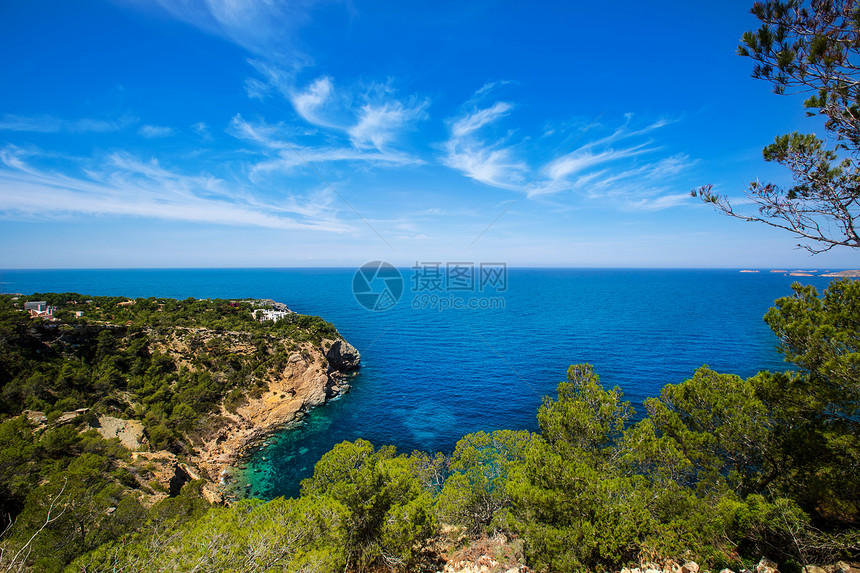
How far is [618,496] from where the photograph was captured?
11.1 m

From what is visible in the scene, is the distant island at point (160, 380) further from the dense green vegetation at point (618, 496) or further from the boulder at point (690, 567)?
the boulder at point (690, 567)

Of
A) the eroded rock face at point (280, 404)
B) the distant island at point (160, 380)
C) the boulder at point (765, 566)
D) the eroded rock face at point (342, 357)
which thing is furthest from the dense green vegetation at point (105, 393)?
the boulder at point (765, 566)

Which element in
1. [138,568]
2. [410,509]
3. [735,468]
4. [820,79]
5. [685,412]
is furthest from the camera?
[685,412]

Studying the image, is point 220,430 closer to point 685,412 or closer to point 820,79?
point 685,412

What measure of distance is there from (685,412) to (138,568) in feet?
63.9

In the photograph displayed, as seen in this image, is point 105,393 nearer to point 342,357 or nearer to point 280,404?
point 280,404

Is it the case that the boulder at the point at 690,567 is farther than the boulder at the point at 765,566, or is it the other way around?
the boulder at the point at 690,567

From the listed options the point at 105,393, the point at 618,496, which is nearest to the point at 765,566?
the point at 618,496

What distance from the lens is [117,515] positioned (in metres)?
13.4

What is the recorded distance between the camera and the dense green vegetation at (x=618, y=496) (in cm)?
932

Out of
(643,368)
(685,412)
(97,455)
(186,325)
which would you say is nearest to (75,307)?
(186,325)

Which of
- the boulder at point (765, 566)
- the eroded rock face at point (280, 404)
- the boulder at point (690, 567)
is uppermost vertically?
the boulder at point (765, 566)

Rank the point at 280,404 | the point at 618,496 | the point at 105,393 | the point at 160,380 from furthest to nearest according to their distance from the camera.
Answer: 1. the point at 280,404
2. the point at 160,380
3. the point at 105,393
4. the point at 618,496

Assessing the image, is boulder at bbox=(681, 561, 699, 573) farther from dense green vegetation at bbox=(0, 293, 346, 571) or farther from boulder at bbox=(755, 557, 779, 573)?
dense green vegetation at bbox=(0, 293, 346, 571)
